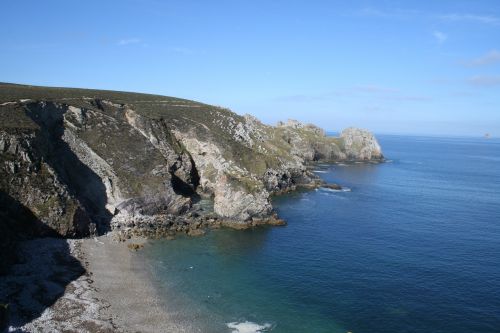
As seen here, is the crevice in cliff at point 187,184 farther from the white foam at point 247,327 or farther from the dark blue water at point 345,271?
the white foam at point 247,327

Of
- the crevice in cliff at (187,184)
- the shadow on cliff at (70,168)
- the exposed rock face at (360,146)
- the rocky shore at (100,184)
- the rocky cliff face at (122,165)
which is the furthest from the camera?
the exposed rock face at (360,146)

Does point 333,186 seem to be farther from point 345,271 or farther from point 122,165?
point 345,271

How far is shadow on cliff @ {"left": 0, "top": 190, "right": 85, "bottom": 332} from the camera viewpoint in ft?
144

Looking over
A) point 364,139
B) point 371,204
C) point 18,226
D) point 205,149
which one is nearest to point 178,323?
point 18,226

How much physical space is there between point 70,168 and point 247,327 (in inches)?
1944

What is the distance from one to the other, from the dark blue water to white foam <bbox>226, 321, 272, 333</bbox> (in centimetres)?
21

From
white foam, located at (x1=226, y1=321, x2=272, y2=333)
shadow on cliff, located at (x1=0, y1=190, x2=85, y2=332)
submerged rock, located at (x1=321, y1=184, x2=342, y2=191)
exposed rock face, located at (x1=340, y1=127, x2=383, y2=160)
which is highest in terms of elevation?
exposed rock face, located at (x1=340, y1=127, x2=383, y2=160)

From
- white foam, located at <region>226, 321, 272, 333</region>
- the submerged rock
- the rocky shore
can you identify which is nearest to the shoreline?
the rocky shore

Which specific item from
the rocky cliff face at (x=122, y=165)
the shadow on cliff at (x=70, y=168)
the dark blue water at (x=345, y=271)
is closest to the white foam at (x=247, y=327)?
the dark blue water at (x=345, y=271)

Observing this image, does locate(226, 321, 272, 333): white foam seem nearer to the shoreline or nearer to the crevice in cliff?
the shoreline

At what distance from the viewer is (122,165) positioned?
266 ft

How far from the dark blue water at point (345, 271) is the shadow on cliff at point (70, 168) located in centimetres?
1454

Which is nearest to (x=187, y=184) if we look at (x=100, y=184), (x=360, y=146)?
(x=100, y=184)

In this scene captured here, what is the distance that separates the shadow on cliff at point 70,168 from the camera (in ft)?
233
